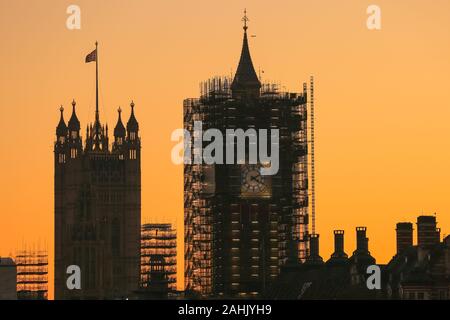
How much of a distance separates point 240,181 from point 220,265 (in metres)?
7.97

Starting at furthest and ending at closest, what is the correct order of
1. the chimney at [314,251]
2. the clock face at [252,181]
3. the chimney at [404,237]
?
1. the clock face at [252,181]
2. the chimney at [314,251]
3. the chimney at [404,237]

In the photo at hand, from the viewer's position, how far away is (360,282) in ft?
403

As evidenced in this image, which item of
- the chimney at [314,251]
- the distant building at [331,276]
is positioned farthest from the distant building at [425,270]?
the chimney at [314,251]

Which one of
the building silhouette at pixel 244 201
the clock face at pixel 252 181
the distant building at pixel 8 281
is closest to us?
the building silhouette at pixel 244 201

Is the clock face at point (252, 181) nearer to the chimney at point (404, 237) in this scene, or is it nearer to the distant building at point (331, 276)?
the distant building at point (331, 276)

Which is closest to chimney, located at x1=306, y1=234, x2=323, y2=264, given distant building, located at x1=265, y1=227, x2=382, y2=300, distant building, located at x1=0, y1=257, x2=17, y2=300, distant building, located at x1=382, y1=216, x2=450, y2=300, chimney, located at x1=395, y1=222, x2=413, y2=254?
distant building, located at x1=265, y1=227, x2=382, y2=300

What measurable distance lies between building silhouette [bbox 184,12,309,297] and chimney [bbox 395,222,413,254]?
181ft

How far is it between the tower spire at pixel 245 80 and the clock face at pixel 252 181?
7.26 metres

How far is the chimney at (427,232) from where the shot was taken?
105 meters

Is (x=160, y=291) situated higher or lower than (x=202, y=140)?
lower

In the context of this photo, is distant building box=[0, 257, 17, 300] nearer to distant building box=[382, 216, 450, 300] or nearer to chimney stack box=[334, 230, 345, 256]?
chimney stack box=[334, 230, 345, 256]

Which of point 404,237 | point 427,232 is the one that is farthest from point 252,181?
point 427,232

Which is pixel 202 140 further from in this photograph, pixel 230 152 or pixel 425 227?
pixel 425 227
